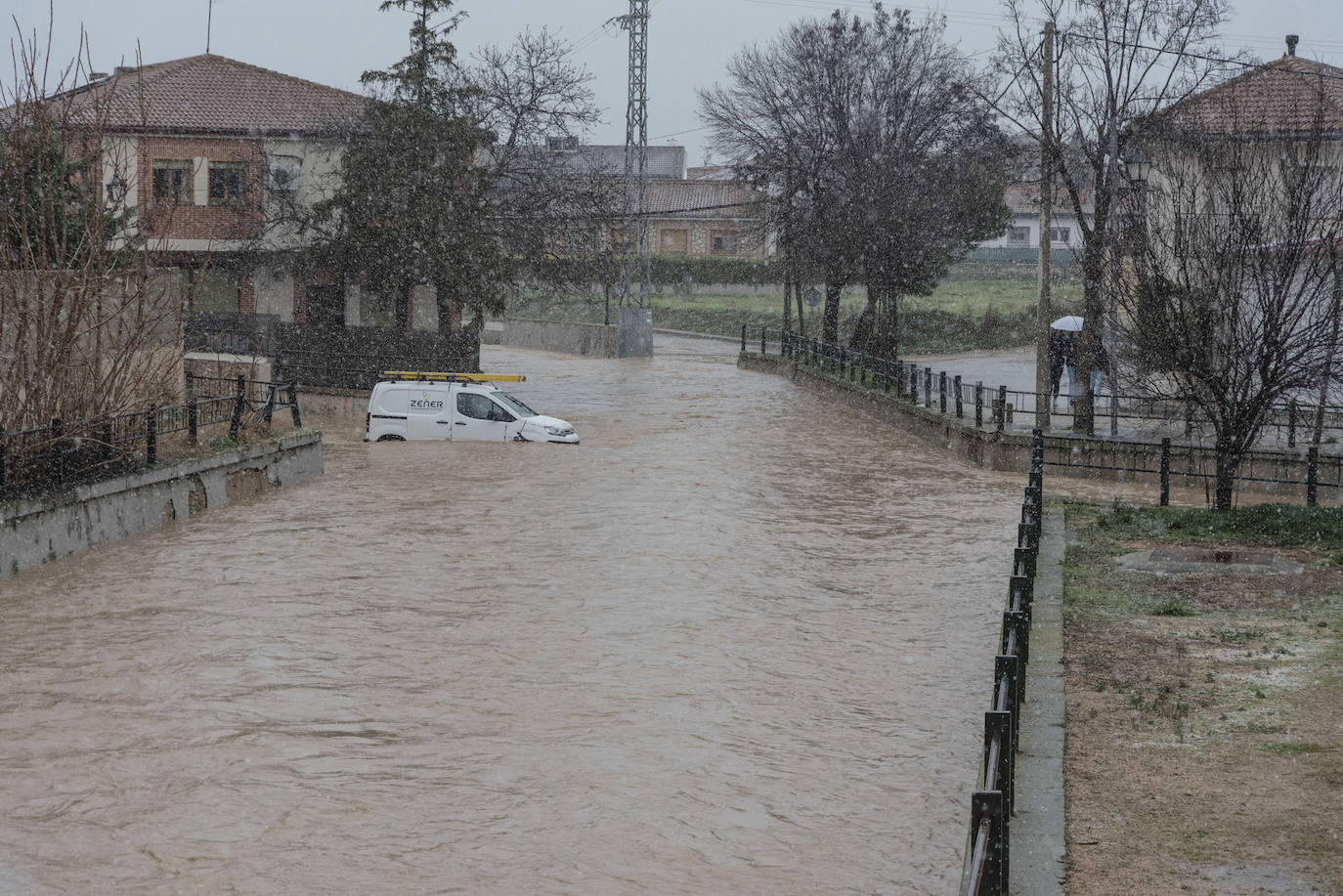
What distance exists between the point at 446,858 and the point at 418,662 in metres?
4.23

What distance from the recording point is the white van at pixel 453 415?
1058 inches

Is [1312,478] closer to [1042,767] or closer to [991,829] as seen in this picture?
[1042,767]

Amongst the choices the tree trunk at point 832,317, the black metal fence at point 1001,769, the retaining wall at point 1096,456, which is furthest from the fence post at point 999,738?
the tree trunk at point 832,317

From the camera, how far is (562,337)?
57500 millimetres

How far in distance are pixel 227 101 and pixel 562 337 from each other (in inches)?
708

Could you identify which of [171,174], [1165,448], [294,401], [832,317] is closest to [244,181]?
[171,174]

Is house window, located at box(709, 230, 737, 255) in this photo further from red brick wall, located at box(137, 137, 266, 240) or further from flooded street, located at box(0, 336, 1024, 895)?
flooded street, located at box(0, 336, 1024, 895)

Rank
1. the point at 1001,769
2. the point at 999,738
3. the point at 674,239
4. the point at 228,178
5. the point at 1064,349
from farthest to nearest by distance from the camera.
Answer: the point at 674,239 < the point at 228,178 < the point at 1064,349 < the point at 1001,769 < the point at 999,738

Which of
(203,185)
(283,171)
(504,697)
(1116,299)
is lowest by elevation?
(504,697)

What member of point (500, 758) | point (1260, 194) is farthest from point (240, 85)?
point (500, 758)

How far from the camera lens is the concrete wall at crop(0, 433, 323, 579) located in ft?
47.6

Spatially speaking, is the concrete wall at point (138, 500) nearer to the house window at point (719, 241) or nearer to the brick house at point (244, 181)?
the brick house at point (244, 181)

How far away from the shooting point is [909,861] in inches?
294

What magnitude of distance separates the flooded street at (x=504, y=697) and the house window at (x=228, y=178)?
884 inches
